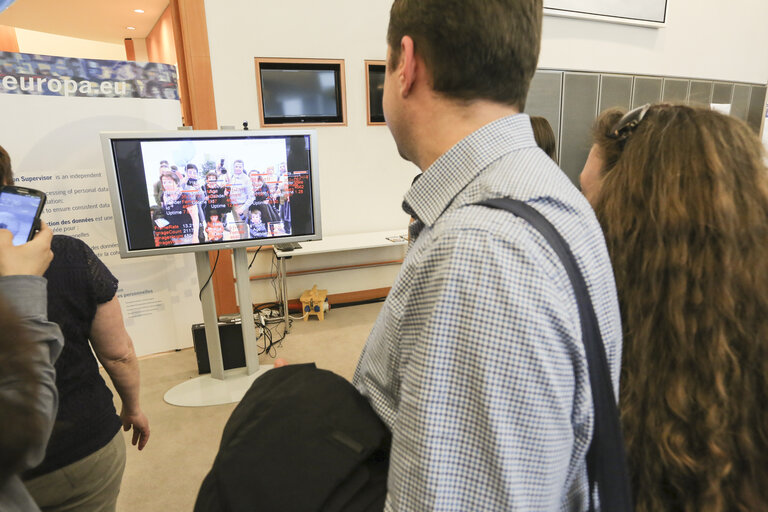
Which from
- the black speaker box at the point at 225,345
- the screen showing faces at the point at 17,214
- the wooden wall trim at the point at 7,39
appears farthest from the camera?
the wooden wall trim at the point at 7,39

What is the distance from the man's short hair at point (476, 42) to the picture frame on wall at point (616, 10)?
447 centimetres

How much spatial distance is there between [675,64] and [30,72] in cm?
623

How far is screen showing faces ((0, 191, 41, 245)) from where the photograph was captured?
41.6 inches

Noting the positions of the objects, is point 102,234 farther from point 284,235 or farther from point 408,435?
point 408,435

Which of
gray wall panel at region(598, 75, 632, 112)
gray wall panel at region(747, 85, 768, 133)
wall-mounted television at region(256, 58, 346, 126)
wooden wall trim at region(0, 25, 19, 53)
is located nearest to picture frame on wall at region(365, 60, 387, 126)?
wall-mounted television at region(256, 58, 346, 126)

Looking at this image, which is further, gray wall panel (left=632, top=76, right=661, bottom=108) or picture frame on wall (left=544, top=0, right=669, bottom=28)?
gray wall panel (left=632, top=76, right=661, bottom=108)

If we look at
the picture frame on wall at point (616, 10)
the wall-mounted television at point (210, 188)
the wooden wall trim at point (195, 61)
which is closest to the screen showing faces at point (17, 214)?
the wall-mounted television at point (210, 188)

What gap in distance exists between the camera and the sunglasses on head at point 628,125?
0.81m

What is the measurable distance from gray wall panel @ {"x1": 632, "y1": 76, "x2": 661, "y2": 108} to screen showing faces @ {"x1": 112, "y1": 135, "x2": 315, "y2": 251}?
4294 mm

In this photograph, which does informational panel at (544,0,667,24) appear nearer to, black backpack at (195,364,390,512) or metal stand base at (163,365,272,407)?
metal stand base at (163,365,272,407)

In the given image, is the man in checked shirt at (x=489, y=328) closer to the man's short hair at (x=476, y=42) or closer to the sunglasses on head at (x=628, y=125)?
the man's short hair at (x=476, y=42)

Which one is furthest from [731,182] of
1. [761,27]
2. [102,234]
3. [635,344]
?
[761,27]

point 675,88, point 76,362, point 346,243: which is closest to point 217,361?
point 346,243

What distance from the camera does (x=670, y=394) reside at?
2.21 feet
